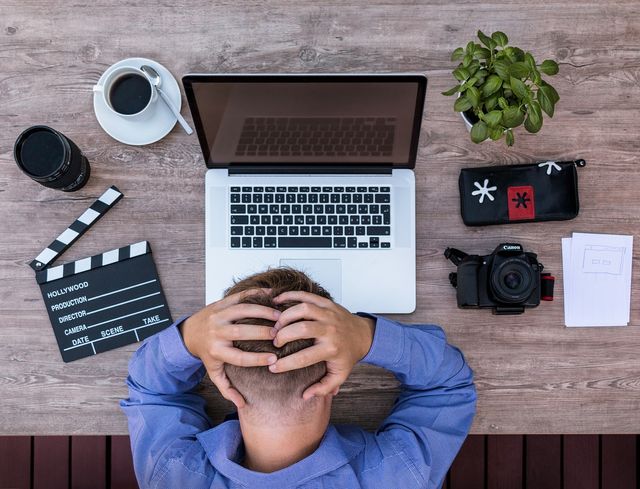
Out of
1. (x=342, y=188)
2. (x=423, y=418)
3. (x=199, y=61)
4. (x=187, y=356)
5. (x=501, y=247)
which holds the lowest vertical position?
(x=423, y=418)

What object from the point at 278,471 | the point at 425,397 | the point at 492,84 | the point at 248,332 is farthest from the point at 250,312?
the point at 492,84

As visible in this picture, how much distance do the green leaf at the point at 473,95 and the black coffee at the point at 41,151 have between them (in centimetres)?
69

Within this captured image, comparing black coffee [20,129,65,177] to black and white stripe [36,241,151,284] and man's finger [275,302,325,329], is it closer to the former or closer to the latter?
black and white stripe [36,241,151,284]

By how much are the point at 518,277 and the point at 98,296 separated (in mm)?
764

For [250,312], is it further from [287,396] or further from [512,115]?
[512,115]

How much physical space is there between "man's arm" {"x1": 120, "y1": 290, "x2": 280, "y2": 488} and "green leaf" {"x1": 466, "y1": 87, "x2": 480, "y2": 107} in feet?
1.48

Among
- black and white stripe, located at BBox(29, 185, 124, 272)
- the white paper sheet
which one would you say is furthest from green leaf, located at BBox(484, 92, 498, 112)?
black and white stripe, located at BBox(29, 185, 124, 272)

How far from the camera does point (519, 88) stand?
79 cm

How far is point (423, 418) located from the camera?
3.09 feet

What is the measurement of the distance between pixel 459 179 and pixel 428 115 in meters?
0.14

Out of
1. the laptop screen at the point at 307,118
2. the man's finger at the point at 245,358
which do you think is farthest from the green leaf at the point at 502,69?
the man's finger at the point at 245,358

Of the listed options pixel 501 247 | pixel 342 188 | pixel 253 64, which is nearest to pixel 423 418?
pixel 501 247

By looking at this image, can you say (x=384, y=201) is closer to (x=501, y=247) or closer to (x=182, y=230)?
(x=501, y=247)

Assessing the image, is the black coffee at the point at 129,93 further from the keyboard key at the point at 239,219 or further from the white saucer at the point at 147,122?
the keyboard key at the point at 239,219
